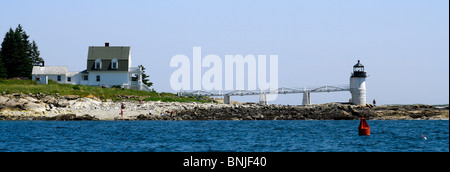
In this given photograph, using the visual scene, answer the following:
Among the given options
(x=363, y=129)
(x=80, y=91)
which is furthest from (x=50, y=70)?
(x=363, y=129)

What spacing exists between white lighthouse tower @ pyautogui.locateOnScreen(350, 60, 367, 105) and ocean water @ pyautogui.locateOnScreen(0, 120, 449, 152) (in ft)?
84.3

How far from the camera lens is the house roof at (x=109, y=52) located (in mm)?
82062

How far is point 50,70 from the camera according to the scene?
82125 mm

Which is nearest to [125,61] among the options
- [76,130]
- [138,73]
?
[138,73]

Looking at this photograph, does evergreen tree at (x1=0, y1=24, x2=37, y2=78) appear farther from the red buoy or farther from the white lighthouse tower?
the red buoy

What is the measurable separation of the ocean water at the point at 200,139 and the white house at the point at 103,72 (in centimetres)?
2879

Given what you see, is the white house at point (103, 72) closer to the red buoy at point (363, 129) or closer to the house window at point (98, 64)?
the house window at point (98, 64)

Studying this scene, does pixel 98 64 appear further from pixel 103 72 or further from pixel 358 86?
pixel 358 86

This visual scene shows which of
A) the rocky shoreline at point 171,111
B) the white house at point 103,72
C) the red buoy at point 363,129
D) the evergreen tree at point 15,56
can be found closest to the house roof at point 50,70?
the white house at point 103,72
